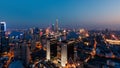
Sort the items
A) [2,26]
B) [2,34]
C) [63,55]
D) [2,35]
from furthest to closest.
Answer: [2,26] < [2,34] < [2,35] < [63,55]

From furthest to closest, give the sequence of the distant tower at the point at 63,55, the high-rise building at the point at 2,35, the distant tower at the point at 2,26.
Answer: the distant tower at the point at 2,26 < the high-rise building at the point at 2,35 < the distant tower at the point at 63,55

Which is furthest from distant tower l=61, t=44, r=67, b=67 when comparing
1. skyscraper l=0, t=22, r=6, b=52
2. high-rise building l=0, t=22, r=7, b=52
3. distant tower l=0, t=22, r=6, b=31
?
distant tower l=0, t=22, r=6, b=31

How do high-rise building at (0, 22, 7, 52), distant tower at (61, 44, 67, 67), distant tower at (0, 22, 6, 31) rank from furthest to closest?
distant tower at (0, 22, 6, 31), high-rise building at (0, 22, 7, 52), distant tower at (61, 44, 67, 67)

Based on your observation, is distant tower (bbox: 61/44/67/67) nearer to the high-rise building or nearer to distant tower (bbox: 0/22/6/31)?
the high-rise building

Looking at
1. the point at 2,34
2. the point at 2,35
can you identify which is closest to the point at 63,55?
the point at 2,35

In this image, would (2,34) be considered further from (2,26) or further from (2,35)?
(2,26)

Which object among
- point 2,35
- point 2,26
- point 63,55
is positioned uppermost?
point 2,26

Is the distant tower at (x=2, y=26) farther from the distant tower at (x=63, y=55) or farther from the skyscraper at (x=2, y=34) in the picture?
the distant tower at (x=63, y=55)

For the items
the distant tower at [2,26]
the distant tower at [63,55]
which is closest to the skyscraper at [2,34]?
the distant tower at [2,26]

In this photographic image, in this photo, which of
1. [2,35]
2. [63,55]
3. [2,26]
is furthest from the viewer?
[2,26]

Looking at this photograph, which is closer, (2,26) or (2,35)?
(2,35)

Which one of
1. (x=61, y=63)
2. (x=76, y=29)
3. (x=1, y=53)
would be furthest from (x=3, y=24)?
(x=76, y=29)

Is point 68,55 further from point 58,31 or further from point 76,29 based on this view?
point 76,29
